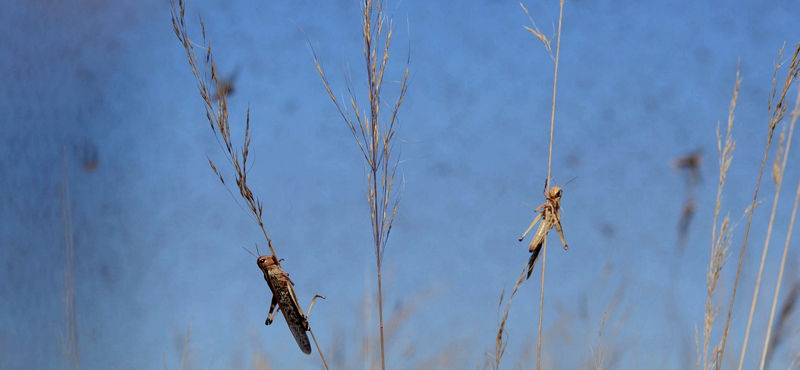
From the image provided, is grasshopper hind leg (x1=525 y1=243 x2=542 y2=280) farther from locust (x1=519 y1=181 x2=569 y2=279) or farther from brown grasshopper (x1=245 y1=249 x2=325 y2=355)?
brown grasshopper (x1=245 y1=249 x2=325 y2=355)

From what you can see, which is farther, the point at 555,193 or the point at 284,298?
the point at 555,193

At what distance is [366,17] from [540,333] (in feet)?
2.00

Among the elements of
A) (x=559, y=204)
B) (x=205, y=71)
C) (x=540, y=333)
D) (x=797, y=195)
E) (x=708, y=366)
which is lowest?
(x=708, y=366)

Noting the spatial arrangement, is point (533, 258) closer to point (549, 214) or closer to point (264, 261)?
point (549, 214)

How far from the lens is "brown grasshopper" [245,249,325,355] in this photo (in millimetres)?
1065

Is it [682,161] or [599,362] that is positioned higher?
[682,161]

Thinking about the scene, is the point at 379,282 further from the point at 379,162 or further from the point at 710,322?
the point at 710,322

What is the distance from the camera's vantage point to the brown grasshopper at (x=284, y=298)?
1065 mm

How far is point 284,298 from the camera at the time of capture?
109 cm

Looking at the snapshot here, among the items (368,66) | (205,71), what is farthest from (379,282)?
(205,71)

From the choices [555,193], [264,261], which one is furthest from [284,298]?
[555,193]

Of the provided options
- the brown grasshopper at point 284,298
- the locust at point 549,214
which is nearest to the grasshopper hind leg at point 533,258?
the locust at point 549,214

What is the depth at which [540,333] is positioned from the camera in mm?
1194

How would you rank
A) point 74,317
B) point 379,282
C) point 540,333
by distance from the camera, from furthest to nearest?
point 74,317, point 540,333, point 379,282
